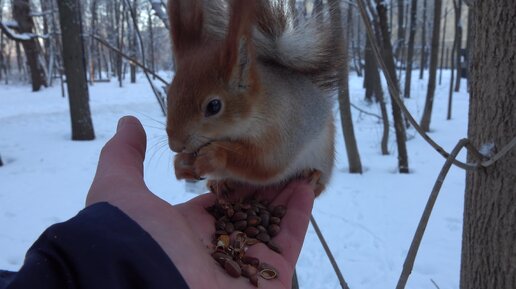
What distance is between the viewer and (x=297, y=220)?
1.45 metres

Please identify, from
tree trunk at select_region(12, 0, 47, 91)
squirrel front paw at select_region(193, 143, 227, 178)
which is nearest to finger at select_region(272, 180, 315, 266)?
squirrel front paw at select_region(193, 143, 227, 178)

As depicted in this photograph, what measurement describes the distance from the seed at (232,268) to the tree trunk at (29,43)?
9.16 metres

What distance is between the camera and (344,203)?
14.6 feet

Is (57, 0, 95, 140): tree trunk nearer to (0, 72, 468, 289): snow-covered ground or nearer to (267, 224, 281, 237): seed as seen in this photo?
(0, 72, 468, 289): snow-covered ground

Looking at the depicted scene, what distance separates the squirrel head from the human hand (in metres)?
0.15

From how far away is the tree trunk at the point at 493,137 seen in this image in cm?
122

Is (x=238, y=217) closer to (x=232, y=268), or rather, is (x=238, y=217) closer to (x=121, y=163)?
(x=232, y=268)

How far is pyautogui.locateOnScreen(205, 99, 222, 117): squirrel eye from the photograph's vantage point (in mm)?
1205

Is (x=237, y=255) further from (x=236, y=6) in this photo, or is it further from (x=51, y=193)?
(x=51, y=193)

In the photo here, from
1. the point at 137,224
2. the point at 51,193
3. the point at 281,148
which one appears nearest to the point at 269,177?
the point at 281,148

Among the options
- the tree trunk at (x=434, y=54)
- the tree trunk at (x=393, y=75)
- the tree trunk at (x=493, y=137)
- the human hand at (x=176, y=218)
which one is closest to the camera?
the human hand at (x=176, y=218)

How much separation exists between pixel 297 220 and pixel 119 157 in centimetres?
60

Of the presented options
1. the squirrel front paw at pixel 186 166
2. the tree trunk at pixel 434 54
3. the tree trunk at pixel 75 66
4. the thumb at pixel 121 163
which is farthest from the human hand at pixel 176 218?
the tree trunk at pixel 75 66

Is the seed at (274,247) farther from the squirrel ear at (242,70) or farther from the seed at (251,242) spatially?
the squirrel ear at (242,70)
